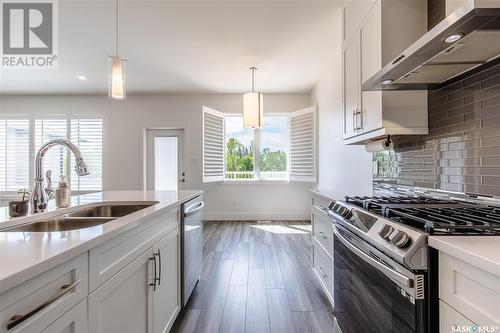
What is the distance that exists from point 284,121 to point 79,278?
4.93 m

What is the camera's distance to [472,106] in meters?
1.36

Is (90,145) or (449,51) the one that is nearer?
(449,51)

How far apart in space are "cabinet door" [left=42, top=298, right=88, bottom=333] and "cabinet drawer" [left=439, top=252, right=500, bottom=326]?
3.74ft

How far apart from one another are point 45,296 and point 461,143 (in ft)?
6.36

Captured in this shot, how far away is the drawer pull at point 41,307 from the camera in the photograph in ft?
1.88

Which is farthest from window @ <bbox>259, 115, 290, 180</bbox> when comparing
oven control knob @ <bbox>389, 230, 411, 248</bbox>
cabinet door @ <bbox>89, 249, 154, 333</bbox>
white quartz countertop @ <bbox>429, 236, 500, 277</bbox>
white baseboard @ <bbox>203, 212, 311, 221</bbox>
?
white quartz countertop @ <bbox>429, 236, 500, 277</bbox>

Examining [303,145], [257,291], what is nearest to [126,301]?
[257,291]

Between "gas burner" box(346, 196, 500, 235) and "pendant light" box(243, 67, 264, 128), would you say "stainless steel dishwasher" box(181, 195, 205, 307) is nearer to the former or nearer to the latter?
"gas burner" box(346, 196, 500, 235)

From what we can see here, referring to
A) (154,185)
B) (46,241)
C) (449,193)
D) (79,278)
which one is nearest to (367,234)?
(449,193)

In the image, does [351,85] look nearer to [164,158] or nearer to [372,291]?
[372,291]

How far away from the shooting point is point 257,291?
2.34 meters

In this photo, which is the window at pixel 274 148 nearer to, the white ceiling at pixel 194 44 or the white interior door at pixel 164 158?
the white ceiling at pixel 194 44

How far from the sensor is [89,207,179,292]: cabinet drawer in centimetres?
88

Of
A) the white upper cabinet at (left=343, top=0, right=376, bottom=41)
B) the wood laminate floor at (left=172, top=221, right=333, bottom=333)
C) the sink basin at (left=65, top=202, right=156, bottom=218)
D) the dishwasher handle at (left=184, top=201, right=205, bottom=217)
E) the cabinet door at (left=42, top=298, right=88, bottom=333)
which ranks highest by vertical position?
the white upper cabinet at (left=343, top=0, right=376, bottom=41)
